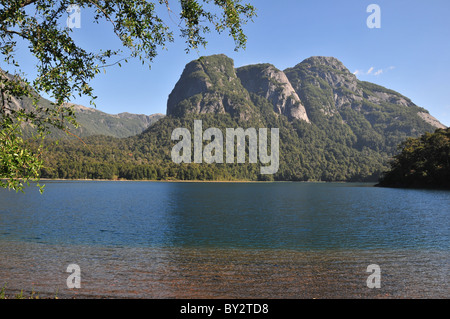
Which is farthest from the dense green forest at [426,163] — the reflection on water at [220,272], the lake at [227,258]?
the reflection on water at [220,272]

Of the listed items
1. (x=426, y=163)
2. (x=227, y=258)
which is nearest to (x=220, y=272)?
(x=227, y=258)

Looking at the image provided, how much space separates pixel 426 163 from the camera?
142375 mm

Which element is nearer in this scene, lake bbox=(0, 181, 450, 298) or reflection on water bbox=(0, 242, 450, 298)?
reflection on water bbox=(0, 242, 450, 298)

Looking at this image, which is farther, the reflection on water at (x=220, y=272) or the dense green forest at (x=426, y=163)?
the dense green forest at (x=426, y=163)

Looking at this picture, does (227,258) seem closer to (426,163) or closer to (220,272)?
(220,272)

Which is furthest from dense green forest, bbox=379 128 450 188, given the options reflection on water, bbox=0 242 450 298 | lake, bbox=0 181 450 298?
reflection on water, bbox=0 242 450 298

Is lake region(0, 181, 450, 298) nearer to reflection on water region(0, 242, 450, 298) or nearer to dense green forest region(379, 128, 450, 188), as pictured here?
reflection on water region(0, 242, 450, 298)

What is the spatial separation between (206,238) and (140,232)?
9392 mm

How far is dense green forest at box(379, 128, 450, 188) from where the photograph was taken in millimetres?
134750

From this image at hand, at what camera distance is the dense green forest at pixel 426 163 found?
134750mm

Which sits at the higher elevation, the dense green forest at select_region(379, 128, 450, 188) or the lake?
the dense green forest at select_region(379, 128, 450, 188)

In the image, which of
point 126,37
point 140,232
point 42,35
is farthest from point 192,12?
point 140,232

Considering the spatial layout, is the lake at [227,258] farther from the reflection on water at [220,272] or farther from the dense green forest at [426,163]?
the dense green forest at [426,163]
